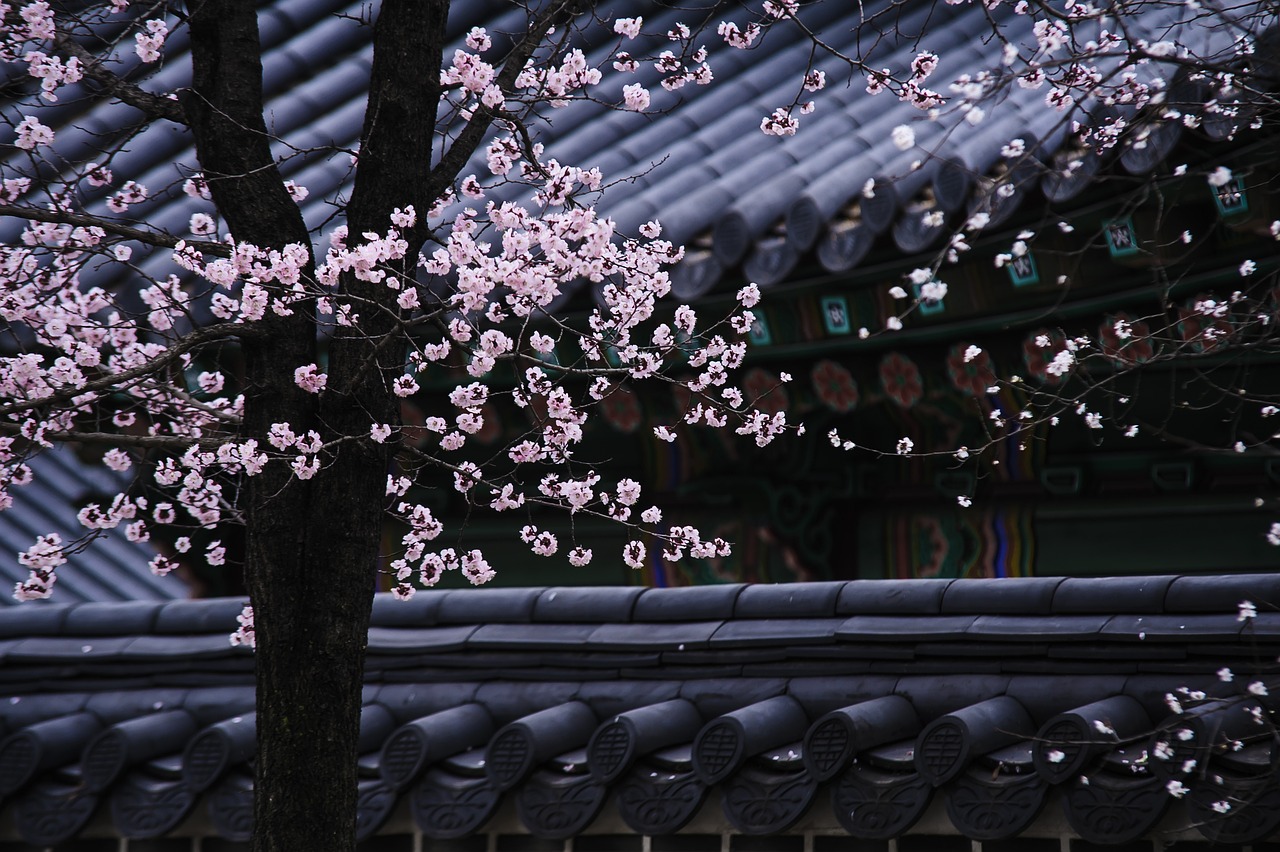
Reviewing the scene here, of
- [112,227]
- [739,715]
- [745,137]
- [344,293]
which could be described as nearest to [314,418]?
[344,293]

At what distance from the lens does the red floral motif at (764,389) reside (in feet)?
31.8

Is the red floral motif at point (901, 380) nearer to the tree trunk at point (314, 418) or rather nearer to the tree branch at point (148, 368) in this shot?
the tree trunk at point (314, 418)

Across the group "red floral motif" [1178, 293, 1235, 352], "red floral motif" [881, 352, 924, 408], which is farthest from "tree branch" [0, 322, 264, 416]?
"red floral motif" [881, 352, 924, 408]

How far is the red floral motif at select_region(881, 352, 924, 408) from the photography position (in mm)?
9180

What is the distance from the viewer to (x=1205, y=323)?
7324 millimetres

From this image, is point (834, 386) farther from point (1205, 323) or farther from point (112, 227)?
point (112, 227)

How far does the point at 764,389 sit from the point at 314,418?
17.2ft

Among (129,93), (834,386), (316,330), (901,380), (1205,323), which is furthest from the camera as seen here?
(834,386)

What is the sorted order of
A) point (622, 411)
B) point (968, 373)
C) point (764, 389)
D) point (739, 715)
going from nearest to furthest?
1. point (739, 715)
2. point (968, 373)
3. point (764, 389)
4. point (622, 411)

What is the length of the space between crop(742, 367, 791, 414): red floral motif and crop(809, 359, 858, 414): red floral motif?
0.80 ft

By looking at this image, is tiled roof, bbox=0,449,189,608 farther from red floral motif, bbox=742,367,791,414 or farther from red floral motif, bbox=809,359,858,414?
red floral motif, bbox=809,359,858,414

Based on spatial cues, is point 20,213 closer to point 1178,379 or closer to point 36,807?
point 36,807

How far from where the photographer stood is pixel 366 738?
6.71m

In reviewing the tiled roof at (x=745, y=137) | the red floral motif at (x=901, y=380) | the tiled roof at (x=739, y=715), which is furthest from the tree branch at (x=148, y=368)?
the red floral motif at (x=901, y=380)
